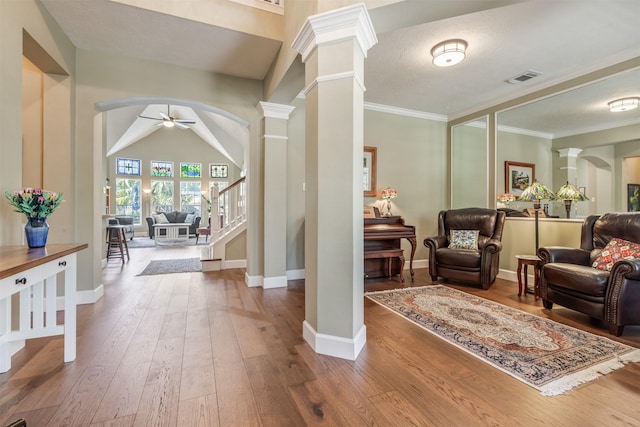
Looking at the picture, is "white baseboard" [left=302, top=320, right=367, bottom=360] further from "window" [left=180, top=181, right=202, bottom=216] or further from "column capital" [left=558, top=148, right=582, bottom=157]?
"window" [left=180, top=181, right=202, bottom=216]

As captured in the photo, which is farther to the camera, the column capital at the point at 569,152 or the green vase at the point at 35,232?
the column capital at the point at 569,152

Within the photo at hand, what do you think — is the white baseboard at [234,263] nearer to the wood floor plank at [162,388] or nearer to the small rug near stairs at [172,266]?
the small rug near stairs at [172,266]

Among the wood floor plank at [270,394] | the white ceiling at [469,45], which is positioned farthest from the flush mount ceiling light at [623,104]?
the wood floor plank at [270,394]

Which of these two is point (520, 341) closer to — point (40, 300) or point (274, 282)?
point (274, 282)

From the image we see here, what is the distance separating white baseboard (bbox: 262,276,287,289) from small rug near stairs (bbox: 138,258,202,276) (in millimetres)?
1804

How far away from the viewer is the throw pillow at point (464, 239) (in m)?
4.20

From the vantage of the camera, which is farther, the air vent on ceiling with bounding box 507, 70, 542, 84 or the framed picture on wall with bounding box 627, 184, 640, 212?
the air vent on ceiling with bounding box 507, 70, 542, 84

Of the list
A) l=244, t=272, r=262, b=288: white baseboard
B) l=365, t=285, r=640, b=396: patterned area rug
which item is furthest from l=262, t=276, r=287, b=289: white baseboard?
l=365, t=285, r=640, b=396: patterned area rug

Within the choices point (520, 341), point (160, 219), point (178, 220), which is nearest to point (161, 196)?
point (178, 220)

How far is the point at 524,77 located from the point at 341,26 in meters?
3.16

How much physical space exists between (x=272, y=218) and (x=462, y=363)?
105 inches

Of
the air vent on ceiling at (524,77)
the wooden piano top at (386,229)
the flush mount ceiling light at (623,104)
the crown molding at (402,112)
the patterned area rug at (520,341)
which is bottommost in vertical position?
the patterned area rug at (520,341)

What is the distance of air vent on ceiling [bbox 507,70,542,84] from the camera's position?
3.71m

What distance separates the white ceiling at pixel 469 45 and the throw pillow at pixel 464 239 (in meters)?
2.01
